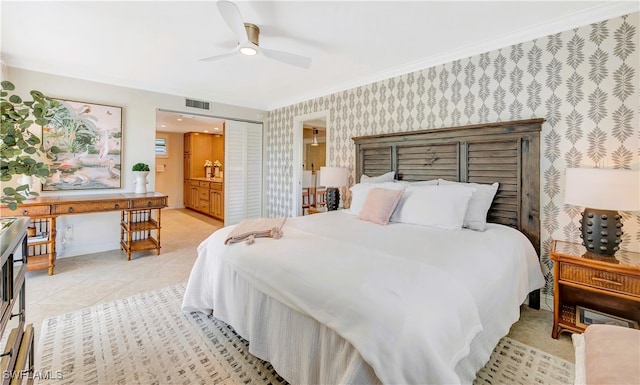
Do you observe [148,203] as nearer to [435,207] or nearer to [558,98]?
[435,207]

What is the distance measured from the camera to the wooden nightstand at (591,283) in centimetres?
Answer: 182

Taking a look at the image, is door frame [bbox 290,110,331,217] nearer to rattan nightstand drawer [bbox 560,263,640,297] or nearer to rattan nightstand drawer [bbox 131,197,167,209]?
rattan nightstand drawer [bbox 131,197,167,209]

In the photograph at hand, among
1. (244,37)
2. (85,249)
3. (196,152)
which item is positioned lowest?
(85,249)

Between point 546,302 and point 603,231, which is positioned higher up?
point 603,231

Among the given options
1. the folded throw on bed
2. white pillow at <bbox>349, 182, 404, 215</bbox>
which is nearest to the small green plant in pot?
the folded throw on bed

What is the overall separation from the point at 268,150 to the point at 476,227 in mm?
Result: 4130

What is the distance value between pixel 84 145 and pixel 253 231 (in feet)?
10.4

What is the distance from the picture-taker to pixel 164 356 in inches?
73.5

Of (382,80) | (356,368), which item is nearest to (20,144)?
(356,368)

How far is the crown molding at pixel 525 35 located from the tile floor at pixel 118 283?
93.6 inches

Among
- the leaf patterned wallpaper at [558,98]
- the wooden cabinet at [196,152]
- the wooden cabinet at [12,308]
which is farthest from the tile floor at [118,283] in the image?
the wooden cabinet at [196,152]

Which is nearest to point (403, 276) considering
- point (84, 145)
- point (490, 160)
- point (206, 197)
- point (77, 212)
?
point (490, 160)

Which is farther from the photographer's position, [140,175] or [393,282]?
[140,175]

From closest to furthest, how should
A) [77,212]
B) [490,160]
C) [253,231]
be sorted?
[253,231], [490,160], [77,212]
